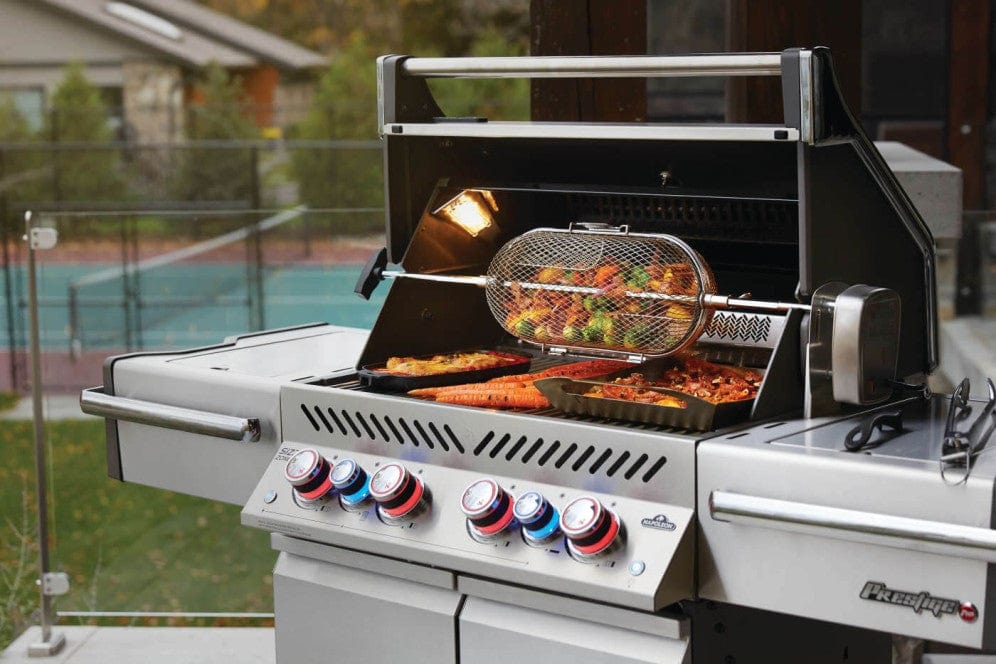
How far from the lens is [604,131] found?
71.7 inches

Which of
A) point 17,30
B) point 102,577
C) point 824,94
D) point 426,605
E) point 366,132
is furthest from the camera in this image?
point 17,30

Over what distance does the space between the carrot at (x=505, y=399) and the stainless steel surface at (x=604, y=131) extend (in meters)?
0.38

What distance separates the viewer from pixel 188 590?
3773mm

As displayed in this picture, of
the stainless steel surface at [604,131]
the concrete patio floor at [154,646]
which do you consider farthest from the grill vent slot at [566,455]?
the concrete patio floor at [154,646]

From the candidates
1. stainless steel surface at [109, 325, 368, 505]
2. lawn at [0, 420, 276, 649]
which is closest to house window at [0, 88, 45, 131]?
lawn at [0, 420, 276, 649]

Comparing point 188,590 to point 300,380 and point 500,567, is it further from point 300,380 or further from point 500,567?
point 500,567

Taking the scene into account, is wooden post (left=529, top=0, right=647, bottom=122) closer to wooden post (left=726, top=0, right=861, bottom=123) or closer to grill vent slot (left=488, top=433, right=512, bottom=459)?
wooden post (left=726, top=0, right=861, bottom=123)

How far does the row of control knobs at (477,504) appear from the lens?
5.56ft

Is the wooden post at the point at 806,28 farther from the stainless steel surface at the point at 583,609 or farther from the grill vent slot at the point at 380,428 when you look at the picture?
the stainless steel surface at the point at 583,609

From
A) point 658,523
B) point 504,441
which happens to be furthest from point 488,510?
point 658,523

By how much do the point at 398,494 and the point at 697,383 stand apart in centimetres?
48

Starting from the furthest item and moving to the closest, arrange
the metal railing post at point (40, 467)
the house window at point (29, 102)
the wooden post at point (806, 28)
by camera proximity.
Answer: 1. the house window at point (29, 102)
2. the metal railing post at point (40, 467)
3. the wooden post at point (806, 28)

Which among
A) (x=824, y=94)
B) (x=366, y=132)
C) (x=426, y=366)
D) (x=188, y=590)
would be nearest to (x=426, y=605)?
(x=426, y=366)

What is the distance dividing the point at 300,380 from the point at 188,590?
181 cm
